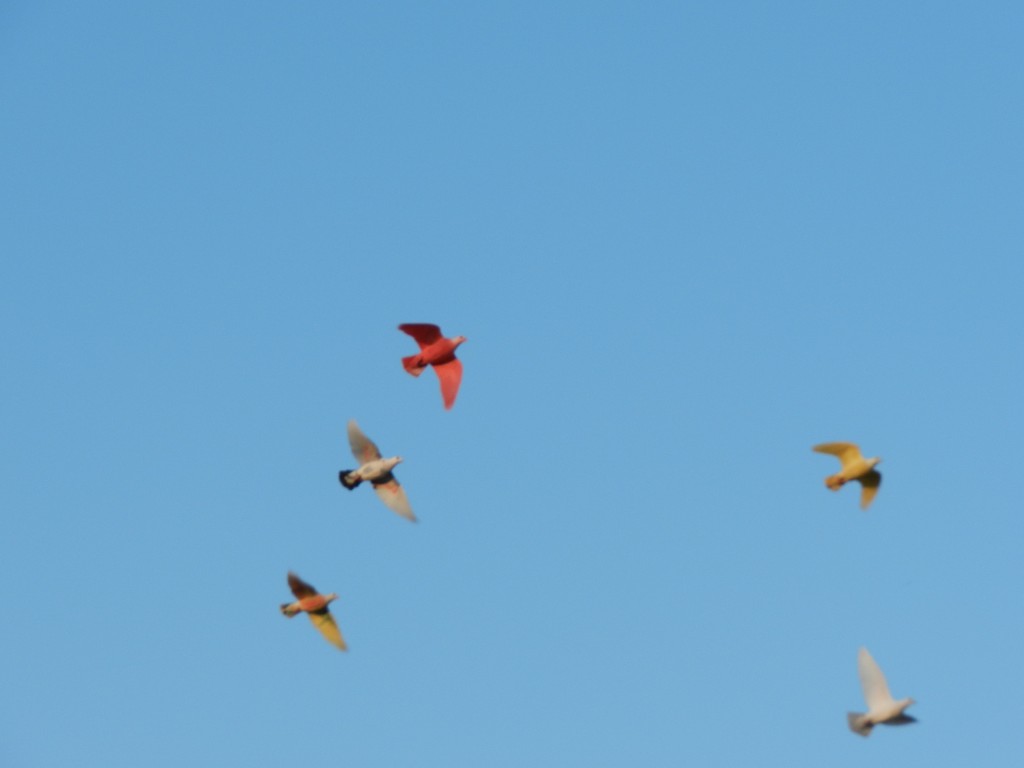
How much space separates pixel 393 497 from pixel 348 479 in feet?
4.51

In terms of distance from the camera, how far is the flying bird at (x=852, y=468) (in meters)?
62.3

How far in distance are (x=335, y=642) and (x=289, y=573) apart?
2564 millimetres

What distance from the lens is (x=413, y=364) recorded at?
65.6 m

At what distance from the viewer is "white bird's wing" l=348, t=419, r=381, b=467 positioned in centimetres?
6594

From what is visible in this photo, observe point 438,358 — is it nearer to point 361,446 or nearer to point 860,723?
point 361,446

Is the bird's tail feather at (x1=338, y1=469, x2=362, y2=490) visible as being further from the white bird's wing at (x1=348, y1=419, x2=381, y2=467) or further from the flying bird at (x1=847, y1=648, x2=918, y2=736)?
the flying bird at (x1=847, y1=648, x2=918, y2=736)

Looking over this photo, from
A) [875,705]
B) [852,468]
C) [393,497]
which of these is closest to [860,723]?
[875,705]

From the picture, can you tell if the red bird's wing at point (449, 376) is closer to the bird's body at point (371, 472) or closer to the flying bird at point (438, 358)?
the flying bird at point (438, 358)

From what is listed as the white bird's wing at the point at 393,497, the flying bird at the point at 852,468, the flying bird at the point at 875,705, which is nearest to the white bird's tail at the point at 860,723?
the flying bird at the point at 875,705

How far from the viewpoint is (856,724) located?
201 feet

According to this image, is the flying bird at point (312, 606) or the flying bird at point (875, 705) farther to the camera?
the flying bird at point (312, 606)

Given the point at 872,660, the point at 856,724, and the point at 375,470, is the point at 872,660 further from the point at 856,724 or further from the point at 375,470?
the point at 375,470

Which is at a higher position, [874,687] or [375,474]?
[375,474]

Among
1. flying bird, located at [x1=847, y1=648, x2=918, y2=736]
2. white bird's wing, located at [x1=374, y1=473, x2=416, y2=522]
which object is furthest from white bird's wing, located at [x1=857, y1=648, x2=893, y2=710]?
white bird's wing, located at [x1=374, y1=473, x2=416, y2=522]
